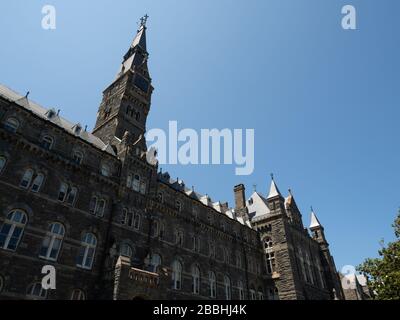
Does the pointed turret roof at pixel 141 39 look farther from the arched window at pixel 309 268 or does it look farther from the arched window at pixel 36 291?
the arched window at pixel 309 268

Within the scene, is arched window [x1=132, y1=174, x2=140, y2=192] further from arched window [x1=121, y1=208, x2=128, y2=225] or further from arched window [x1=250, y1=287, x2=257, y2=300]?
arched window [x1=250, y1=287, x2=257, y2=300]

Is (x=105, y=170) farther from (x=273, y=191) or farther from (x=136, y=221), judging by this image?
(x=273, y=191)

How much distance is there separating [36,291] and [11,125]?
37.5ft

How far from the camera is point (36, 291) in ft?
60.1

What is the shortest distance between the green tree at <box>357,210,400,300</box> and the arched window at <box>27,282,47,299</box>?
26.4 m

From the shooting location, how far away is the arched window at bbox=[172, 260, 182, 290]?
89.6 feet

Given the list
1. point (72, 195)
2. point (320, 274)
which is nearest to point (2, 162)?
point (72, 195)

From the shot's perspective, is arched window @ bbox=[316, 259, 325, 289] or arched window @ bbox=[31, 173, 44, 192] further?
arched window @ bbox=[316, 259, 325, 289]

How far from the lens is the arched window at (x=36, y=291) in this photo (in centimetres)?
1798

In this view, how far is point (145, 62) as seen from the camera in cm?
4478

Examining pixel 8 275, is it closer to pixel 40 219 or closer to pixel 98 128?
pixel 40 219

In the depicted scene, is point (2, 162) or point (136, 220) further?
point (136, 220)

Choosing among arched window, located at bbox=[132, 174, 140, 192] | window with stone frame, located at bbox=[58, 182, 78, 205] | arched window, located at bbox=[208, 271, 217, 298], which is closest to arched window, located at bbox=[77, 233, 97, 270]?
window with stone frame, located at bbox=[58, 182, 78, 205]
